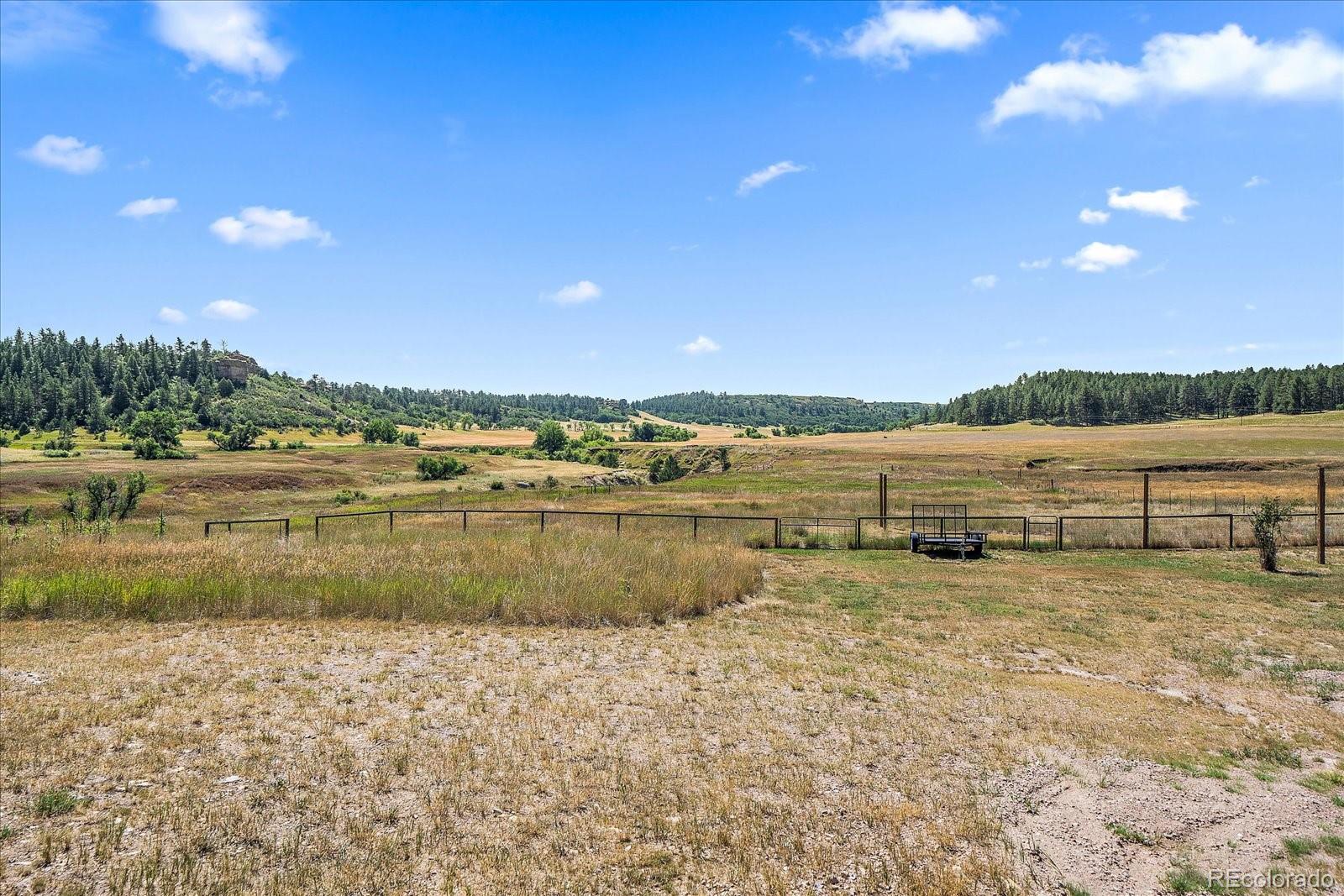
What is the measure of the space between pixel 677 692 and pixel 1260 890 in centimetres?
679

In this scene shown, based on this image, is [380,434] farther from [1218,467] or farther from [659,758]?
[659,758]

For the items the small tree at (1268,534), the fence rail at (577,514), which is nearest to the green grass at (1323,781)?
the small tree at (1268,534)

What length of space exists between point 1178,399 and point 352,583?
197483 mm

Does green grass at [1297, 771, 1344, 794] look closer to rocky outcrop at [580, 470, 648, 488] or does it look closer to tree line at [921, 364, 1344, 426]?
rocky outcrop at [580, 470, 648, 488]

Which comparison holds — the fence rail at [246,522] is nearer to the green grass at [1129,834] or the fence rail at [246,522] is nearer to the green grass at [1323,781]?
the green grass at [1129,834]

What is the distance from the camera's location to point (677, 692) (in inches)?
421

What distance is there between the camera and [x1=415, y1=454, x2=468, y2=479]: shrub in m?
95.5

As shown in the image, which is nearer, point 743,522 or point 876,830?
point 876,830

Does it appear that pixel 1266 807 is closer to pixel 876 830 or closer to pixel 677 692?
pixel 876 830

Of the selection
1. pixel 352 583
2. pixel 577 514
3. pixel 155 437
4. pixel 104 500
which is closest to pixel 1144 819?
pixel 352 583

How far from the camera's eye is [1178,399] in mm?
167625

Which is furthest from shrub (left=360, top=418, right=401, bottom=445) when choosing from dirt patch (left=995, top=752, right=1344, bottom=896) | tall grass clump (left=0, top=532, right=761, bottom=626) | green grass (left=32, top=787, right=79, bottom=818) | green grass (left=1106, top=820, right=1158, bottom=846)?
green grass (left=1106, top=820, right=1158, bottom=846)

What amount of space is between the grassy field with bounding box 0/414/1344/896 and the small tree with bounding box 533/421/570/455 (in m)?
132

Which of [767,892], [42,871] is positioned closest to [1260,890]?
[767,892]
